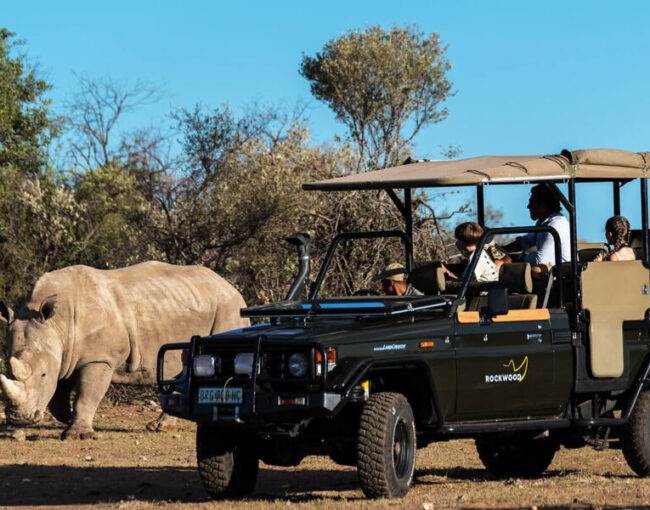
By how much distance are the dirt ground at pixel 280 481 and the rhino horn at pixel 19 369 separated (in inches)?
29.5

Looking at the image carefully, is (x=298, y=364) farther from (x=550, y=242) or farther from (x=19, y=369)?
(x=19, y=369)

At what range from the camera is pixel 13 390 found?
1405 centimetres

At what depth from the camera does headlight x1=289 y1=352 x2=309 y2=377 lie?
8.02m

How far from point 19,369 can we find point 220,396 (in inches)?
267

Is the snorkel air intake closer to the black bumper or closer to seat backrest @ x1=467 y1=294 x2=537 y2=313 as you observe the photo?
seat backrest @ x1=467 y1=294 x2=537 y2=313

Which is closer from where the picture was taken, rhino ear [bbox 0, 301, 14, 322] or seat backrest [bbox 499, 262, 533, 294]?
seat backrest [bbox 499, 262, 533, 294]

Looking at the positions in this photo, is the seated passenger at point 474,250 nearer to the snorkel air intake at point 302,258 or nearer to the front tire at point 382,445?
the snorkel air intake at point 302,258

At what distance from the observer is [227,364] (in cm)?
837

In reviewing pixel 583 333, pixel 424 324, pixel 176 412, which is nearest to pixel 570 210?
pixel 583 333

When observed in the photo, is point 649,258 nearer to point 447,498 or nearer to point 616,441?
point 616,441

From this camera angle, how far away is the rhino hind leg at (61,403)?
52.0ft

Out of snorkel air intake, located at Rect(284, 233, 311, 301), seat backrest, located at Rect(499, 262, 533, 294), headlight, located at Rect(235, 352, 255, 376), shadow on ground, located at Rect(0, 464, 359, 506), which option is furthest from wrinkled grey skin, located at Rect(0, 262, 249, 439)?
seat backrest, located at Rect(499, 262, 533, 294)

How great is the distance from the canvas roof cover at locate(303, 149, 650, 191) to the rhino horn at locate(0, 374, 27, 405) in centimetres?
544

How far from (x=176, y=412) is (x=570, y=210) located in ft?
11.2
